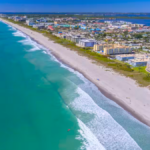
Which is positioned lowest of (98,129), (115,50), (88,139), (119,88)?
(88,139)

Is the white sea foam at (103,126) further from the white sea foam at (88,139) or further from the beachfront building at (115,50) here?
the beachfront building at (115,50)

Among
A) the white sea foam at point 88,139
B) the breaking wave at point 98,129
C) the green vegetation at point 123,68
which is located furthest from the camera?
the green vegetation at point 123,68

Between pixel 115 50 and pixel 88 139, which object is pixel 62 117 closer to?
pixel 88 139

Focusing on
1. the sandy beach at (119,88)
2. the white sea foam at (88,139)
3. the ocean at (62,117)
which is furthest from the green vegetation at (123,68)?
the white sea foam at (88,139)

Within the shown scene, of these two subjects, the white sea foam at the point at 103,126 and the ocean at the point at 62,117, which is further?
the ocean at the point at 62,117

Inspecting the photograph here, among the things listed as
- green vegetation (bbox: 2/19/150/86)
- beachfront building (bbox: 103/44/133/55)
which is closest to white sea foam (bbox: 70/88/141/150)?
green vegetation (bbox: 2/19/150/86)

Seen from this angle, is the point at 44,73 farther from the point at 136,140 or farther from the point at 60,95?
the point at 136,140

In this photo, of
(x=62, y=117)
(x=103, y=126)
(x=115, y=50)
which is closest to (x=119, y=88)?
(x=103, y=126)

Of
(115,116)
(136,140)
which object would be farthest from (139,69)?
(136,140)
